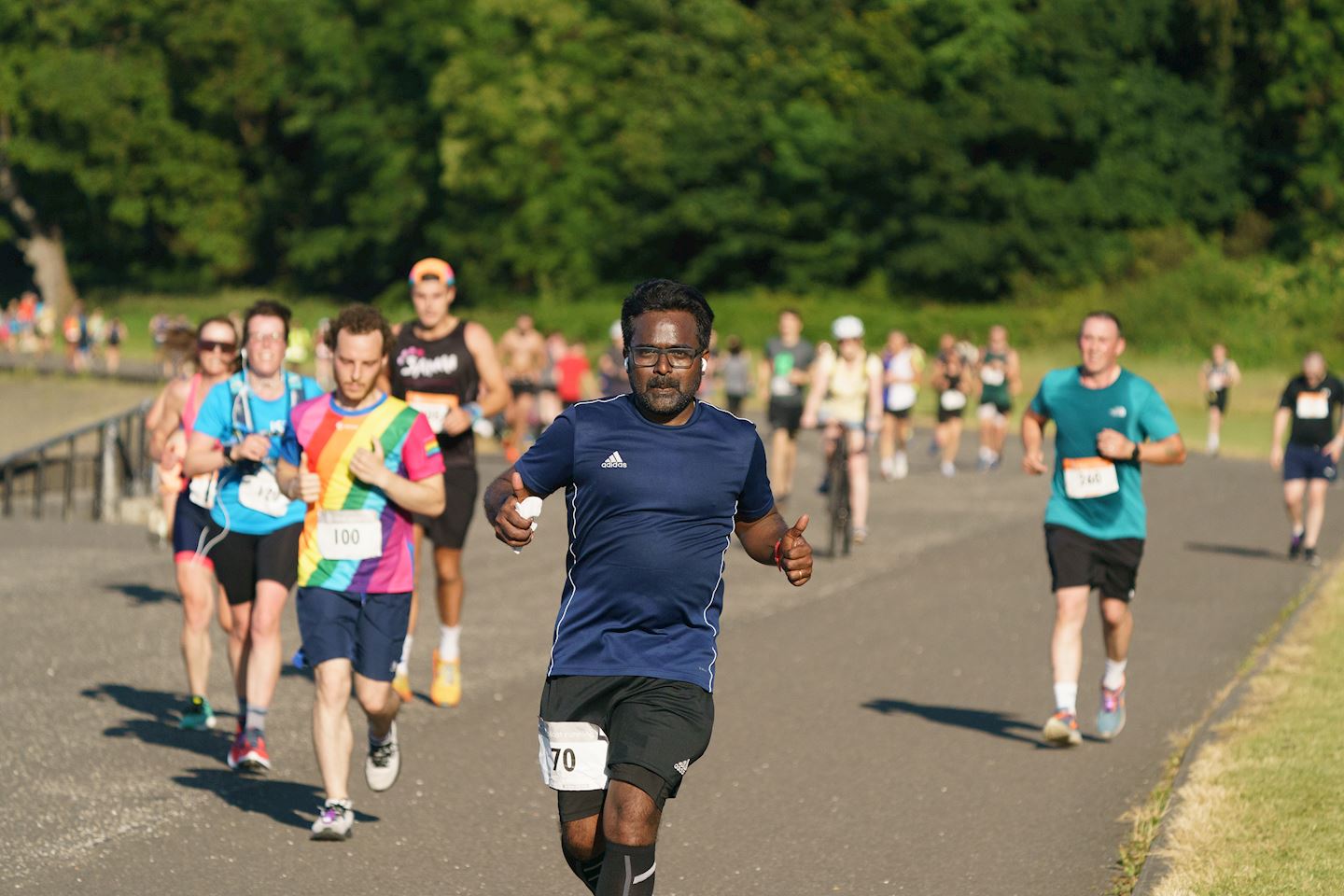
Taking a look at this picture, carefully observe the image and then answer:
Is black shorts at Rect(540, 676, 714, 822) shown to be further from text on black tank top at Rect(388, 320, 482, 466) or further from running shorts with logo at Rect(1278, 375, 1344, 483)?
running shorts with logo at Rect(1278, 375, 1344, 483)

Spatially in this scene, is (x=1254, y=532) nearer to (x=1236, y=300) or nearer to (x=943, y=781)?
(x=943, y=781)

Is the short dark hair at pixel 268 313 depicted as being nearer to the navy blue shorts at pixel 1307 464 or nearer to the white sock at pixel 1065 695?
the white sock at pixel 1065 695

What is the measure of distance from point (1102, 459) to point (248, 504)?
3.77 metres

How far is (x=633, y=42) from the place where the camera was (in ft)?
227

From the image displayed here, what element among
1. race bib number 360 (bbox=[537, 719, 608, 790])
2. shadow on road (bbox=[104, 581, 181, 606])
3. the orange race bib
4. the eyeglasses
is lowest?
shadow on road (bbox=[104, 581, 181, 606])

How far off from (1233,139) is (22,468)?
50.9 m

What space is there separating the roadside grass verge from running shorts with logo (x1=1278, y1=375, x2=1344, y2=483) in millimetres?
6300

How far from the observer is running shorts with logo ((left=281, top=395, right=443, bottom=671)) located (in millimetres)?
7219

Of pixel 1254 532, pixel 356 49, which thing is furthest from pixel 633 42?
pixel 1254 532

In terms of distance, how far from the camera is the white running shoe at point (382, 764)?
7.51m

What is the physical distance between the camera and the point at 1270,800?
7.63 metres

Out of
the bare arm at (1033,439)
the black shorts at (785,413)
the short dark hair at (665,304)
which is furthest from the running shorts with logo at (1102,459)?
the black shorts at (785,413)

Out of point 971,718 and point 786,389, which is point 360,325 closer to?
point 971,718

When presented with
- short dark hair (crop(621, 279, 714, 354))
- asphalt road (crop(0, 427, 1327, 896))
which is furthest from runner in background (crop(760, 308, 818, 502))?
short dark hair (crop(621, 279, 714, 354))
